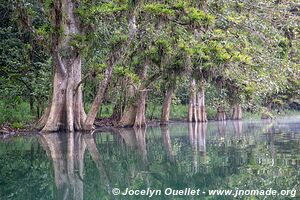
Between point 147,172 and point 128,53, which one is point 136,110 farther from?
point 147,172

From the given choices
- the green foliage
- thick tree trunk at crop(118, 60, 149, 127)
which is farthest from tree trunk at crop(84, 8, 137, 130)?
thick tree trunk at crop(118, 60, 149, 127)

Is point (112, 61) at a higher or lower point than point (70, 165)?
higher

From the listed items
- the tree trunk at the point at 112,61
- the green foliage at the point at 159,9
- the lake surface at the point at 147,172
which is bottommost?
the lake surface at the point at 147,172

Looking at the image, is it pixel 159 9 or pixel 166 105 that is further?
pixel 166 105

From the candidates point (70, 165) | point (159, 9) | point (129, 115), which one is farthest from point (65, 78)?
point (70, 165)

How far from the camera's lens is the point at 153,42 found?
19.2 m

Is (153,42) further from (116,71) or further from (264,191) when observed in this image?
(264,191)

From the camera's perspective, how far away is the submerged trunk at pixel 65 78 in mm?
17953

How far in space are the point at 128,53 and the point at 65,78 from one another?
313cm

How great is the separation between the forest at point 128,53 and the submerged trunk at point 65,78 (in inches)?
1.6

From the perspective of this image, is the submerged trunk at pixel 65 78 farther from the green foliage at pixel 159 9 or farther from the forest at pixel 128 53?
the green foliage at pixel 159 9

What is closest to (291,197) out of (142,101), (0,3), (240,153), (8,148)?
(240,153)

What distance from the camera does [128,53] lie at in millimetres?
20219

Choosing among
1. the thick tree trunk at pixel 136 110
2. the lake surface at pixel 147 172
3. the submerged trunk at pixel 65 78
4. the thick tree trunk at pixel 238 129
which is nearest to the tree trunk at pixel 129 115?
the thick tree trunk at pixel 136 110
